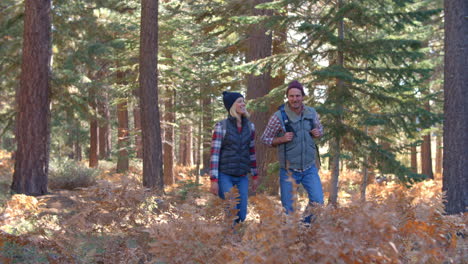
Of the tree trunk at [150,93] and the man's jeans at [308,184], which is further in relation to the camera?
the tree trunk at [150,93]

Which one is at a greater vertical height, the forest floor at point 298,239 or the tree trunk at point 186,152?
the forest floor at point 298,239

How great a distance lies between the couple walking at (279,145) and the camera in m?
5.51

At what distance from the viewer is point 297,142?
18.1ft

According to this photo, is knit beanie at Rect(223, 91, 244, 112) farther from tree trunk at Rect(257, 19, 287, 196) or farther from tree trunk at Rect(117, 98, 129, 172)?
tree trunk at Rect(117, 98, 129, 172)

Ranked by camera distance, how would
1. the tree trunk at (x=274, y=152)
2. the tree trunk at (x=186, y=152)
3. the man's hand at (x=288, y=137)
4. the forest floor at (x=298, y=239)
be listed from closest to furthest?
the forest floor at (x=298, y=239), the man's hand at (x=288, y=137), the tree trunk at (x=274, y=152), the tree trunk at (x=186, y=152)

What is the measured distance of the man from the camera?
5.49 metres

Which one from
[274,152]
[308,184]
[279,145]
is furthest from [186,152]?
[308,184]

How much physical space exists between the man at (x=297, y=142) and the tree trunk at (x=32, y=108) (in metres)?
7.27

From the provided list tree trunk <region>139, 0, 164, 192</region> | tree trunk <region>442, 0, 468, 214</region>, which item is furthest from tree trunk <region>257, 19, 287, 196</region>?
tree trunk <region>442, 0, 468, 214</region>

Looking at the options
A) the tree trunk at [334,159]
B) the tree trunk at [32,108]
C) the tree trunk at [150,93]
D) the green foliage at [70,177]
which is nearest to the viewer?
the tree trunk at [334,159]

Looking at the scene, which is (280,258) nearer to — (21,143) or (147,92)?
(147,92)

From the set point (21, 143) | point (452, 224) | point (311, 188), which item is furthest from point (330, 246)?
point (21, 143)

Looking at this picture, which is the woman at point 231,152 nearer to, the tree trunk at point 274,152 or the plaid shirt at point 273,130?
the plaid shirt at point 273,130

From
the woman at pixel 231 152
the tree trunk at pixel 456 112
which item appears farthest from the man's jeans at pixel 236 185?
the tree trunk at pixel 456 112
